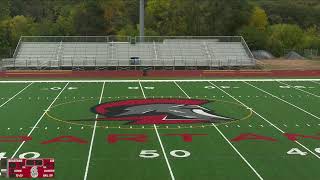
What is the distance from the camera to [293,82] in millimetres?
31141

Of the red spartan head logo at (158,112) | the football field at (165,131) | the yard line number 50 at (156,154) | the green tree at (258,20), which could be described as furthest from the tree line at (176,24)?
the yard line number 50 at (156,154)

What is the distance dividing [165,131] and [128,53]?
1039 inches

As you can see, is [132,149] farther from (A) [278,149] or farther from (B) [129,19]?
(B) [129,19]

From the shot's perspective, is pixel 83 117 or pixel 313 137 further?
pixel 83 117

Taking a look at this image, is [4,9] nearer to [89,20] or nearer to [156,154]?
[89,20]

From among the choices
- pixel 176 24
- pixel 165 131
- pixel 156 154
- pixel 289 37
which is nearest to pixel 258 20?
pixel 289 37

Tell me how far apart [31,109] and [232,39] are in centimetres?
2641

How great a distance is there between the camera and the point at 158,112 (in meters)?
20.3

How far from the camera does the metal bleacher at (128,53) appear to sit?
131ft

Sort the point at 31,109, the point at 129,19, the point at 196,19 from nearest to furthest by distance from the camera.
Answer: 1. the point at 31,109
2. the point at 196,19
3. the point at 129,19

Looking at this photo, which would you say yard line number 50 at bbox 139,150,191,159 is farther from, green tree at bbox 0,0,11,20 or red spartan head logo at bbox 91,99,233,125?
green tree at bbox 0,0,11,20

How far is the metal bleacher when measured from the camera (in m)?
40.0

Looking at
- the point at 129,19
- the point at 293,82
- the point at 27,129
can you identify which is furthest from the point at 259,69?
the point at 129,19

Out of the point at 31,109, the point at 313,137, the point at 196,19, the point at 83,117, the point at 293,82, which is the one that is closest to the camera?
the point at 313,137
